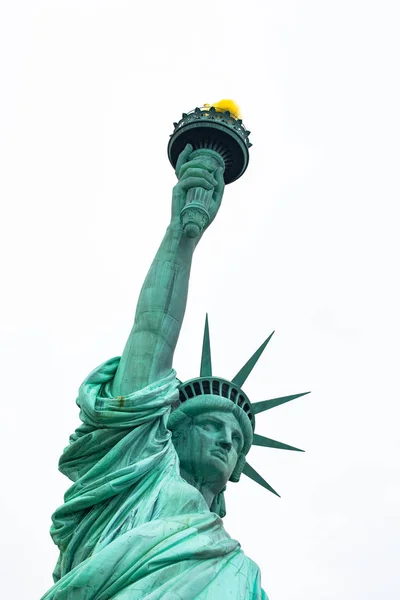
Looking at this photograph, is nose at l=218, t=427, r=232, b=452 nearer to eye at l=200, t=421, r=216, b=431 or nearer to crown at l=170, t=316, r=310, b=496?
eye at l=200, t=421, r=216, b=431

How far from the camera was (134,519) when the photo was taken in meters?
10.0

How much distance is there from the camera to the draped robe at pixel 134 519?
903cm

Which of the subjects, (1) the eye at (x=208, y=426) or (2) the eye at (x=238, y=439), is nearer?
(1) the eye at (x=208, y=426)

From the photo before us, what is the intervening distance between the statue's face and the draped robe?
53 cm

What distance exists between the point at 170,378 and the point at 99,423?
1.20m

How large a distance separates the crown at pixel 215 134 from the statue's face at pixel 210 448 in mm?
4265

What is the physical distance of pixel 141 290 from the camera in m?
12.5

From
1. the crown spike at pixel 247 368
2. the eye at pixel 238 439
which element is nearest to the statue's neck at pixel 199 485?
the eye at pixel 238 439

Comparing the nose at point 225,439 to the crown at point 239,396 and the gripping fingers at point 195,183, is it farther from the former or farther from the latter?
the gripping fingers at point 195,183

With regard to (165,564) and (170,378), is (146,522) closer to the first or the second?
(165,564)

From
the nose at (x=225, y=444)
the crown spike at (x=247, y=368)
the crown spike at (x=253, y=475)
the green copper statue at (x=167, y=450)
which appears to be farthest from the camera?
the crown spike at (x=247, y=368)

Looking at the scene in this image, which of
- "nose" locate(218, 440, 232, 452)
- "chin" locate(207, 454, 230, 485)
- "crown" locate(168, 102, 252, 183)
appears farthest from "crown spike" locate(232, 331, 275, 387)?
"crown" locate(168, 102, 252, 183)

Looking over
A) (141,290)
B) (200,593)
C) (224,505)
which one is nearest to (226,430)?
(224,505)

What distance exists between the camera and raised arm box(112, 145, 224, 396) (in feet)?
38.2
